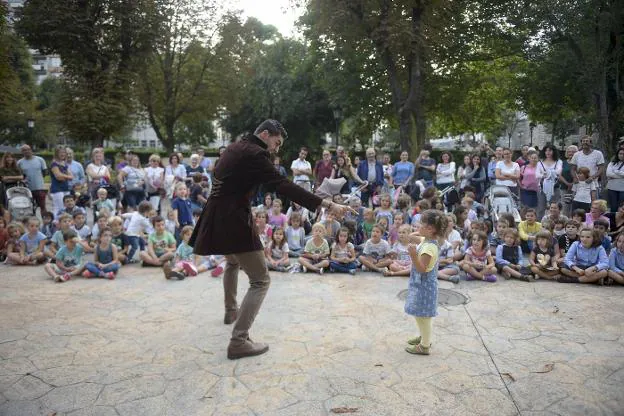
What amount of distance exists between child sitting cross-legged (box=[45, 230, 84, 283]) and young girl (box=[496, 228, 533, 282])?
588cm

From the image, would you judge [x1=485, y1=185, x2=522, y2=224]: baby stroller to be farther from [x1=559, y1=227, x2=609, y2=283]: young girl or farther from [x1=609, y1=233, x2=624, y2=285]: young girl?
[x1=609, y1=233, x2=624, y2=285]: young girl

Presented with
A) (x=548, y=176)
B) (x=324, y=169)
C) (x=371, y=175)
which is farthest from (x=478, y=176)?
(x=324, y=169)

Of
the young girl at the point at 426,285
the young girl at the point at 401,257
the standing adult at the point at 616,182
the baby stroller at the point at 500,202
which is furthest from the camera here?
the baby stroller at the point at 500,202

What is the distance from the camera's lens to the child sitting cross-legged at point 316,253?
7.16 metres

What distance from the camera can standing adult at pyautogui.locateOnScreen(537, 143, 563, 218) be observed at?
984 centimetres

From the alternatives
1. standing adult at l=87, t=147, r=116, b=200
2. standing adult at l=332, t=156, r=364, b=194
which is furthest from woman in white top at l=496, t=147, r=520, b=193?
standing adult at l=87, t=147, r=116, b=200

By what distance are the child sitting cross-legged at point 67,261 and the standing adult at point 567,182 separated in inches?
348

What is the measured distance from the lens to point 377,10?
16.4 meters

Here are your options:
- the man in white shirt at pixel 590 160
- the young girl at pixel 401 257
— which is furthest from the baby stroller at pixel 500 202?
the young girl at pixel 401 257

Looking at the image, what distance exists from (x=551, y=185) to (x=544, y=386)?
23.7ft

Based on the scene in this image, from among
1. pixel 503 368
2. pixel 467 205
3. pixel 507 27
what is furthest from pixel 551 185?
pixel 507 27

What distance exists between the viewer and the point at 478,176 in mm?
10641

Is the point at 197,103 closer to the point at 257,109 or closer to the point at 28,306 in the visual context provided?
the point at 257,109

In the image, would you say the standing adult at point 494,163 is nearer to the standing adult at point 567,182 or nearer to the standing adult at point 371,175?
the standing adult at point 567,182
